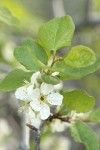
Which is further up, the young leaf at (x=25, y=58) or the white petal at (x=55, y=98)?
A: the young leaf at (x=25, y=58)

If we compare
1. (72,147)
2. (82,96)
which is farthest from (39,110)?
(72,147)

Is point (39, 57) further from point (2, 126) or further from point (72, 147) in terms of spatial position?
point (72, 147)

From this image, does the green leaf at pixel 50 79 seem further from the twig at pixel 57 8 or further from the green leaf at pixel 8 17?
the twig at pixel 57 8

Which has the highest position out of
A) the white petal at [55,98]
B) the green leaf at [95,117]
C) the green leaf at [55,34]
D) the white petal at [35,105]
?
the green leaf at [55,34]

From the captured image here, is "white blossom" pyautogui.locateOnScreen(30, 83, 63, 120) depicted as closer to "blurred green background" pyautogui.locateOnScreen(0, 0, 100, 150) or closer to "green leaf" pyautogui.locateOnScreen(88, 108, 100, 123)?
"green leaf" pyautogui.locateOnScreen(88, 108, 100, 123)

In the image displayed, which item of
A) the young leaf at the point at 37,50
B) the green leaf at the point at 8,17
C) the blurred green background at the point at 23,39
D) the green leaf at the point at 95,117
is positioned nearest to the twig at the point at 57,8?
the blurred green background at the point at 23,39

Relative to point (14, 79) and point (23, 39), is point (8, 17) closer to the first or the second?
point (14, 79)
